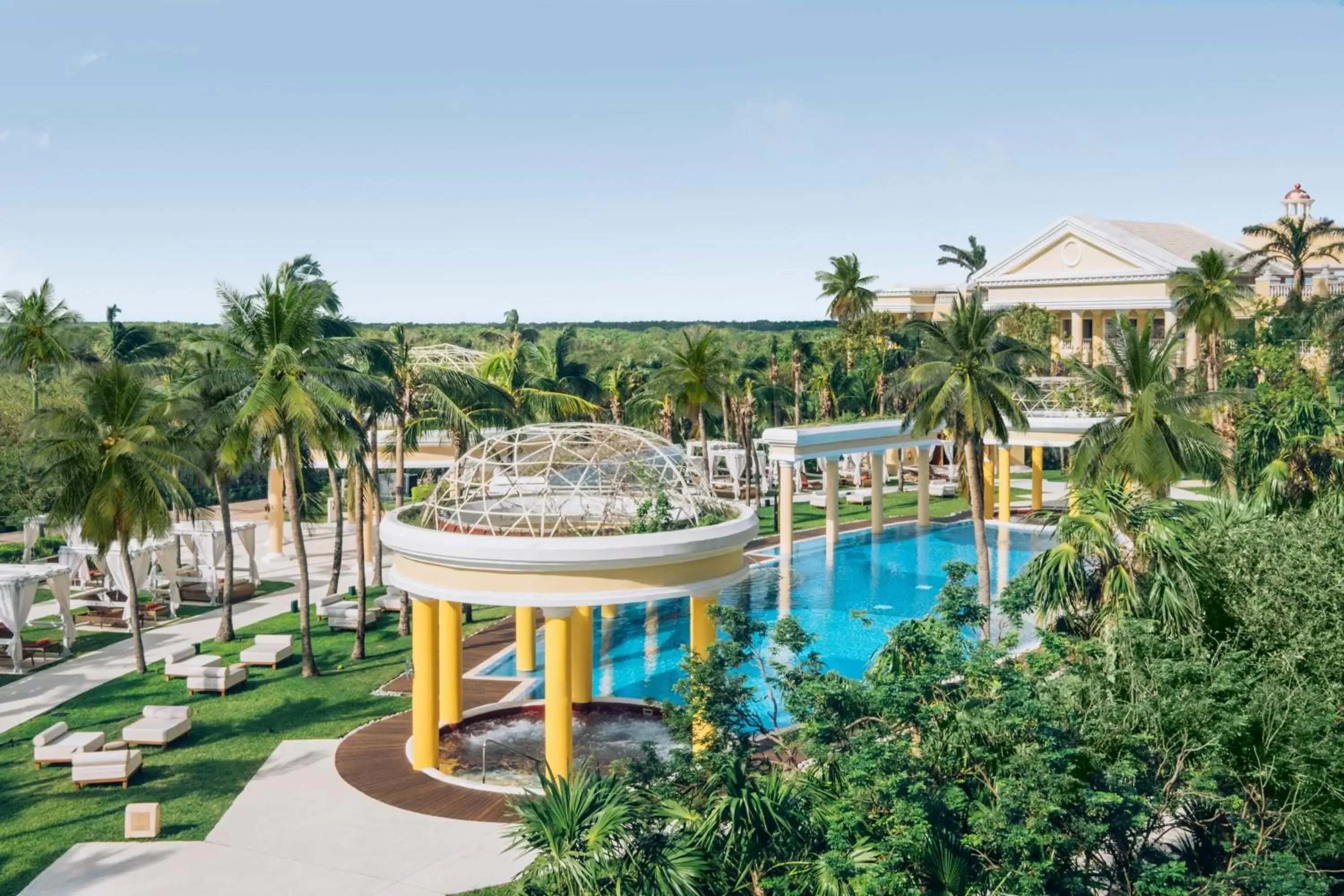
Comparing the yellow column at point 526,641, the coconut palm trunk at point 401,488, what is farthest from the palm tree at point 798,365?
the yellow column at point 526,641

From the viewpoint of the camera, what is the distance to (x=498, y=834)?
20641mm

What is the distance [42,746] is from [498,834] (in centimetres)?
1030

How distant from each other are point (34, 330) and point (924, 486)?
38358mm

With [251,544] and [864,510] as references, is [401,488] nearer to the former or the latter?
[251,544]

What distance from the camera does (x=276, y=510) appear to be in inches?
1893

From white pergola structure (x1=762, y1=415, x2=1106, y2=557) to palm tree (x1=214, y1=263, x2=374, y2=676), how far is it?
21.2 m

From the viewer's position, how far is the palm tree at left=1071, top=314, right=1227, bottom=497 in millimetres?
26219

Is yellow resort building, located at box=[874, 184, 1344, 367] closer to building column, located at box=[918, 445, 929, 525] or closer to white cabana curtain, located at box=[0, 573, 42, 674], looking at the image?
building column, located at box=[918, 445, 929, 525]

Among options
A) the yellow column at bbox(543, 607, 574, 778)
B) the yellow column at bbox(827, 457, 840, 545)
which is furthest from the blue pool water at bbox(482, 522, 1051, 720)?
the yellow column at bbox(543, 607, 574, 778)

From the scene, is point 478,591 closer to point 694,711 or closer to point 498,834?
point 498,834

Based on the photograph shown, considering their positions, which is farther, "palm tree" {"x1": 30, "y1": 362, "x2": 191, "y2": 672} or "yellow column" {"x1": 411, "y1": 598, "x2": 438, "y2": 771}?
"palm tree" {"x1": 30, "y1": 362, "x2": 191, "y2": 672}

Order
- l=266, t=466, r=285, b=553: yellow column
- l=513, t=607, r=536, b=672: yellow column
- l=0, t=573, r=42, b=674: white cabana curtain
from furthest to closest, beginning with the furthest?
l=266, t=466, r=285, b=553: yellow column → l=0, t=573, r=42, b=674: white cabana curtain → l=513, t=607, r=536, b=672: yellow column

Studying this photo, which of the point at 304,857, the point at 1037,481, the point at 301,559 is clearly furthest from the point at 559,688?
the point at 1037,481

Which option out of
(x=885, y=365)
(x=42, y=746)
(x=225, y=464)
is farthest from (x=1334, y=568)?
(x=885, y=365)
